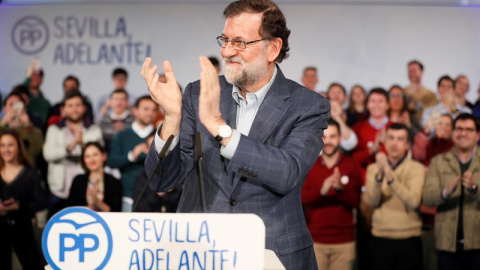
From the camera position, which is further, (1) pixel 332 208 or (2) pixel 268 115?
(1) pixel 332 208

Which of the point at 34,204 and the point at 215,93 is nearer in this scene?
the point at 215,93

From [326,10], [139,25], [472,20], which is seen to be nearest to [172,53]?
[139,25]

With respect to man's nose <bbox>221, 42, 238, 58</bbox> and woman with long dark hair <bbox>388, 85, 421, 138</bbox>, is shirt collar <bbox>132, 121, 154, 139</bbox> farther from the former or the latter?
man's nose <bbox>221, 42, 238, 58</bbox>

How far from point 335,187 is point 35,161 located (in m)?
2.87

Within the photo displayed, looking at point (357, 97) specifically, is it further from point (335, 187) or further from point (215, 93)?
point (215, 93)

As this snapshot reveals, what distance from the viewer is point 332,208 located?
5.54 meters

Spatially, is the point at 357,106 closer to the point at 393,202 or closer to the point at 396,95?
the point at 396,95

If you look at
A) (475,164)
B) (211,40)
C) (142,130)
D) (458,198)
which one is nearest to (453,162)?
(475,164)

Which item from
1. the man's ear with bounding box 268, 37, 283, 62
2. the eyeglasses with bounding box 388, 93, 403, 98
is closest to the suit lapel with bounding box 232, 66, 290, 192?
the man's ear with bounding box 268, 37, 283, 62

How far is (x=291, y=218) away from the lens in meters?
2.55

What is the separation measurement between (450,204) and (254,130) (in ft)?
11.0

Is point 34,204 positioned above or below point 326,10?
below

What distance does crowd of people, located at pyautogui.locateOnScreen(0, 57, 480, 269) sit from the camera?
5496 millimetres

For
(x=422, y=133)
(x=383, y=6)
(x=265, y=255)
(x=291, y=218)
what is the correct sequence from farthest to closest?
(x=383, y=6) < (x=422, y=133) < (x=291, y=218) < (x=265, y=255)
